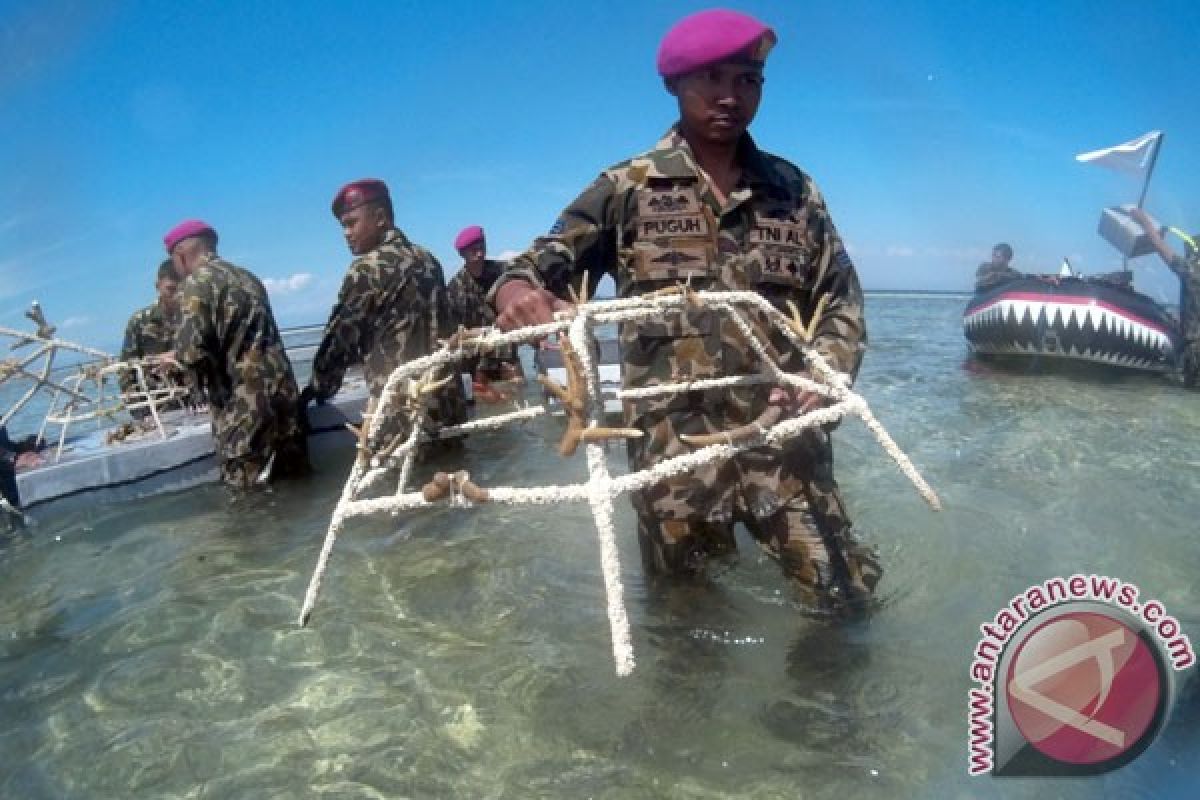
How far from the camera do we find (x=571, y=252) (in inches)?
94.4

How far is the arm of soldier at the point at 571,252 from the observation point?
86.5 inches

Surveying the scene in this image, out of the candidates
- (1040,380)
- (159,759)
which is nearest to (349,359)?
(159,759)

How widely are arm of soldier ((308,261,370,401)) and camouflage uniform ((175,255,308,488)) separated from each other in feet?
1.12

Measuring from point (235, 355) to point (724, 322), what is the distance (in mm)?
4108

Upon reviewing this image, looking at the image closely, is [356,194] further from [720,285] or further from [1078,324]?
[1078,324]

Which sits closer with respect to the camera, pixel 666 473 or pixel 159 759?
pixel 666 473

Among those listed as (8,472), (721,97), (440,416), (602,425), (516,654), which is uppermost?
(721,97)

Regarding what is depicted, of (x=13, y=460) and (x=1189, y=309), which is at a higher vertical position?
(x=13, y=460)

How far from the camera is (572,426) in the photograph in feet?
5.35

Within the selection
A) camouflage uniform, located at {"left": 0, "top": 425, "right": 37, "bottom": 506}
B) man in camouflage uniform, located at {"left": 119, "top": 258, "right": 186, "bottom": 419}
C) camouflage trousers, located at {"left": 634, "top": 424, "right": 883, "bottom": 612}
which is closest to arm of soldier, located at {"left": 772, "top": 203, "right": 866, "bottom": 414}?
camouflage trousers, located at {"left": 634, "top": 424, "right": 883, "bottom": 612}

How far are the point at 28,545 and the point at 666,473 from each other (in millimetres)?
5038

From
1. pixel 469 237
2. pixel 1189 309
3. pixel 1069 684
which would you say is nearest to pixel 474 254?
pixel 469 237

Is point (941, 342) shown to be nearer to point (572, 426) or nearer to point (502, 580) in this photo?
point (502, 580)

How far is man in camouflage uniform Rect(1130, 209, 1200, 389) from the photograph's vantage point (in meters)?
8.32
